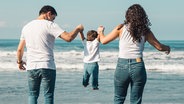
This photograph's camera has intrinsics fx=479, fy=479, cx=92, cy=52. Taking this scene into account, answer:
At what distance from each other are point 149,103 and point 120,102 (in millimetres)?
3983

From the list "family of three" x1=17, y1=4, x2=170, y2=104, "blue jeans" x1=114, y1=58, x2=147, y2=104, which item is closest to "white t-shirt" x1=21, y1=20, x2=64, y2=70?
"family of three" x1=17, y1=4, x2=170, y2=104

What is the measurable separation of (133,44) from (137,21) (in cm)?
30

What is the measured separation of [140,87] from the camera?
20.4 feet

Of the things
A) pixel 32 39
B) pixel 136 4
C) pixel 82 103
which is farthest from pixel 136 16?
pixel 82 103

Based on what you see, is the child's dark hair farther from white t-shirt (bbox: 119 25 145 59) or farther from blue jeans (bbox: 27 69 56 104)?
white t-shirt (bbox: 119 25 145 59)

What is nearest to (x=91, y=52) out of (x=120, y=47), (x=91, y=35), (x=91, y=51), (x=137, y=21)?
(x=91, y=51)

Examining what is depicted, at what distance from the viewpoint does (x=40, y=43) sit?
644 centimetres

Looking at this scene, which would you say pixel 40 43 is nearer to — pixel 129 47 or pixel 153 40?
pixel 129 47

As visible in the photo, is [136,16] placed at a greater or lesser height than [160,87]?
greater

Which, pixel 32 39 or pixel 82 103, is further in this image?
pixel 82 103

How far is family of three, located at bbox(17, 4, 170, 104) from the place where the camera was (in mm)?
6066

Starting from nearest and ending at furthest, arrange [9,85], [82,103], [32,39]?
[32,39]
[82,103]
[9,85]

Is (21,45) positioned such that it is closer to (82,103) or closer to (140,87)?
(140,87)

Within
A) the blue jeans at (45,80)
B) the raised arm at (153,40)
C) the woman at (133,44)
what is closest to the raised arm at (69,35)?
the woman at (133,44)
